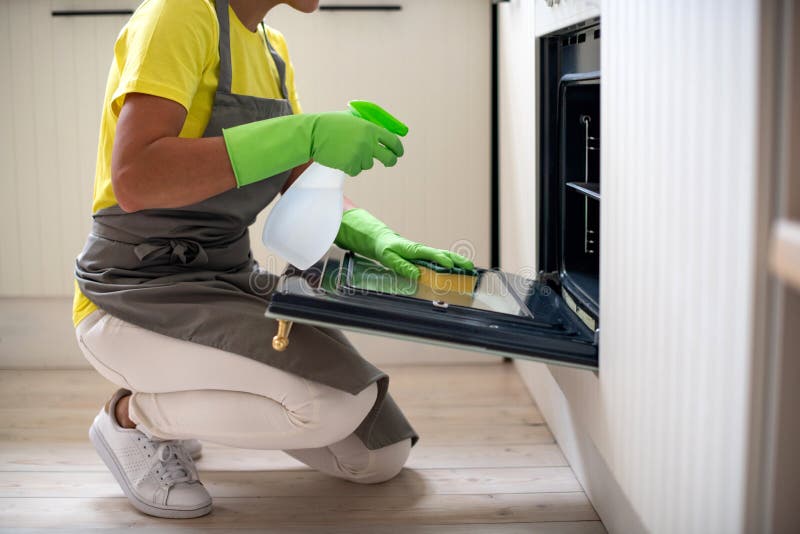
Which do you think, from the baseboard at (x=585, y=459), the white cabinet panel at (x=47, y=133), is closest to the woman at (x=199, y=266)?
the baseboard at (x=585, y=459)

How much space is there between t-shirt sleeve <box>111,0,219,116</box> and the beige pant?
1.35 ft

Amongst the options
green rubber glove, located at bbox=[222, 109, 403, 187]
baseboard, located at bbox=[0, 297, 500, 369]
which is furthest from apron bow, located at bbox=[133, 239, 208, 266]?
baseboard, located at bbox=[0, 297, 500, 369]

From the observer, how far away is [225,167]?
150cm

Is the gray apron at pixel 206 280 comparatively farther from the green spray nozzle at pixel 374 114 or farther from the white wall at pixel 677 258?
the white wall at pixel 677 258

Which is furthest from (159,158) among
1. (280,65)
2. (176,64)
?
(280,65)

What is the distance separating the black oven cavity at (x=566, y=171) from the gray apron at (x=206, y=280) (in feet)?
1.60

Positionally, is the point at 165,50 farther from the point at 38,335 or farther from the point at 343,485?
the point at 38,335

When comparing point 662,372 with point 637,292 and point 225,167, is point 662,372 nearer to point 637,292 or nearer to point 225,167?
point 637,292

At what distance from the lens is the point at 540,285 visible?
6.17 feet

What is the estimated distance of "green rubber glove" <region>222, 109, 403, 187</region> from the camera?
1499 millimetres

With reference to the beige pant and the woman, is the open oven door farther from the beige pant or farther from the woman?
the beige pant

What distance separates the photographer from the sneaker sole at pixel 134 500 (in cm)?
170

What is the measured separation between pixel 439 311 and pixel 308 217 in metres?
0.43

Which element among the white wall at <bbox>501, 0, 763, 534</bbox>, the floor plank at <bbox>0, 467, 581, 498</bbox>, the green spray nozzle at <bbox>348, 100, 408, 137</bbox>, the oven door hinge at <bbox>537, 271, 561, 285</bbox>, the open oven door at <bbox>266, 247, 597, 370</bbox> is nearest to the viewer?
the white wall at <bbox>501, 0, 763, 534</bbox>
